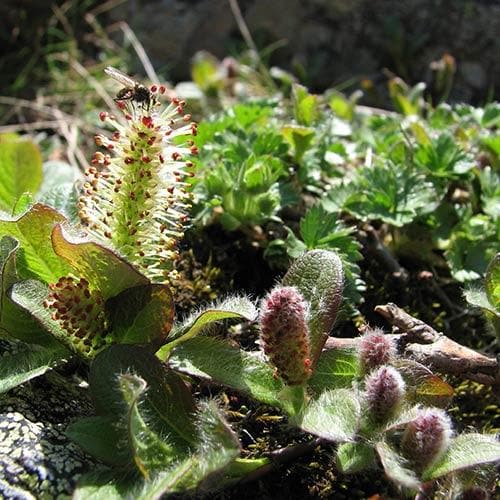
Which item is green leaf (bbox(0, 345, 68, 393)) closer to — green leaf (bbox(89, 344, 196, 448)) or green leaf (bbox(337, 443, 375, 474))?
green leaf (bbox(89, 344, 196, 448))

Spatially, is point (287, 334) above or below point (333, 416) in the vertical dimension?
above

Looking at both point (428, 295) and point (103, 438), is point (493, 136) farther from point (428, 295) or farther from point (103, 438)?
point (103, 438)

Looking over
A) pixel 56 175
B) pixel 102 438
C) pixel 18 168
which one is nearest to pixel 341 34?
pixel 56 175

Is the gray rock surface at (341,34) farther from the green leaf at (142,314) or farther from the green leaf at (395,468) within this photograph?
the green leaf at (395,468)

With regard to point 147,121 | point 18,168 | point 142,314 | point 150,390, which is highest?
point 147,121

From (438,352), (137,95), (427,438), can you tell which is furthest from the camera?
(438,352)

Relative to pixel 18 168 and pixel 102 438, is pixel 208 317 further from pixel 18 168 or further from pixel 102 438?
pixel 18 168

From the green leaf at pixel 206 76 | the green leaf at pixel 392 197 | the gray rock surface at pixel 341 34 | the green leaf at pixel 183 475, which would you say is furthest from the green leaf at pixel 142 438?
the gray rock surface at pixel 341 34

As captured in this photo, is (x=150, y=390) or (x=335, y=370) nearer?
(x=150, y=390)
